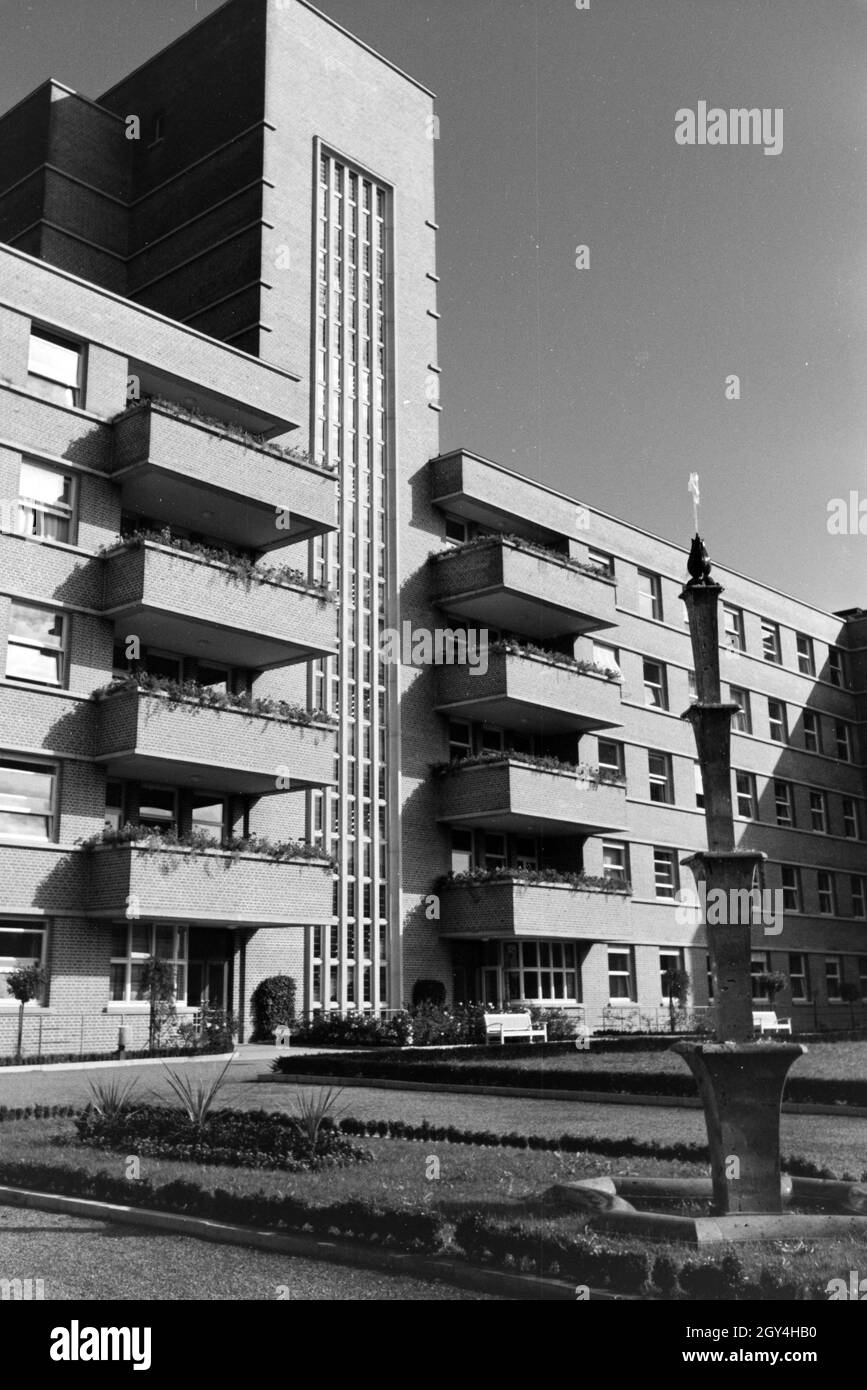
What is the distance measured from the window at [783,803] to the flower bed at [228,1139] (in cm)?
3355

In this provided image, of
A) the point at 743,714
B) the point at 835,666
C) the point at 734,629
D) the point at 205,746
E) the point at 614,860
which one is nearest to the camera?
the point at 205,746

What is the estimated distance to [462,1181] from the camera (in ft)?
28.3

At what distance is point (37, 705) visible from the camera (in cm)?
2378

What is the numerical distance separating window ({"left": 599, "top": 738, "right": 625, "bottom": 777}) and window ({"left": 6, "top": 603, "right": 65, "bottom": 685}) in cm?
1741

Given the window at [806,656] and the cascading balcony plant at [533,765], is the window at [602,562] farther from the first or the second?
the window at [806,656]

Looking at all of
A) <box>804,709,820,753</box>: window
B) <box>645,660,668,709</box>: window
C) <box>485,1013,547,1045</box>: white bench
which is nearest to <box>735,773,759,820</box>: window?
<box>804,709,820,753</box>: window

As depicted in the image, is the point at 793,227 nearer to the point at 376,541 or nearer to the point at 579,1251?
the point at 579,1251

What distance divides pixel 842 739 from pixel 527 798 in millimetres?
18634

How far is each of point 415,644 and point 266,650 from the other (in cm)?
636

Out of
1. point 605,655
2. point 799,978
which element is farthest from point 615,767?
point 799,978

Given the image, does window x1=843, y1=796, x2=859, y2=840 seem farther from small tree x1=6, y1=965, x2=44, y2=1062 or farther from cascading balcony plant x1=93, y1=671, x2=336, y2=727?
small tree x1=6, y1=965, x2=44, y2=1062

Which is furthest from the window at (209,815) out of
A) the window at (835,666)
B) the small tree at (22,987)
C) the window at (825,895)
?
the window at (835,666)

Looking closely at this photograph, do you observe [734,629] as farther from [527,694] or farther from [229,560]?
[229,560]
